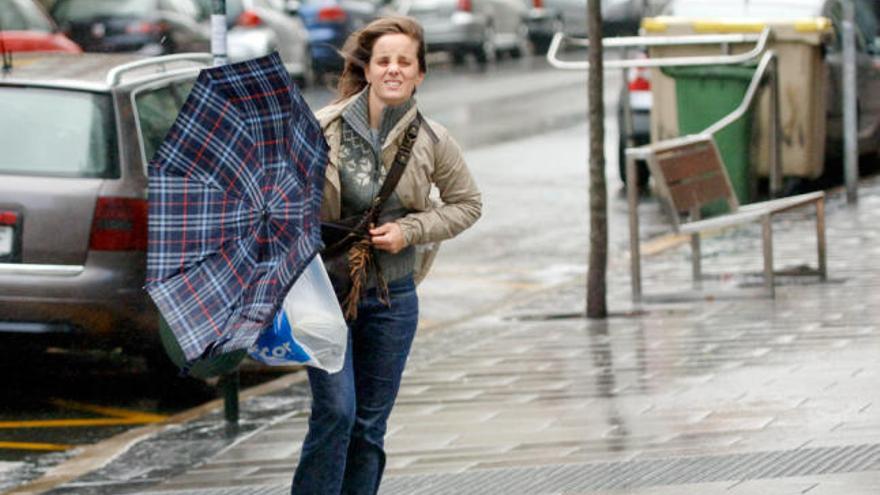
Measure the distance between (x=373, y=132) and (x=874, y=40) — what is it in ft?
42.2

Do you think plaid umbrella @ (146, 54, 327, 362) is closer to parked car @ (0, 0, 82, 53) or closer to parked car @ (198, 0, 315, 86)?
parked car @ (0, 0, 82, 53)

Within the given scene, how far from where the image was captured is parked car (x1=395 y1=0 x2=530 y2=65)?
35250 mm

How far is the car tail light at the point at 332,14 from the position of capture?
106 feet

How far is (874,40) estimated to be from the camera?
1795cm

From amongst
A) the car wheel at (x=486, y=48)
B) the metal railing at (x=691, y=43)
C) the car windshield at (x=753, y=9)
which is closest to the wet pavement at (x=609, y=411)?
the metal railing at (x=691, y=43)

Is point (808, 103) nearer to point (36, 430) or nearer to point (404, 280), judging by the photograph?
point (36, 430)

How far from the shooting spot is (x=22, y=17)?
69.9 feet

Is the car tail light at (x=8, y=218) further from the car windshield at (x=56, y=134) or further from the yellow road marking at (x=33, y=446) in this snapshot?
the yellow road marking at (x=33, y=446)

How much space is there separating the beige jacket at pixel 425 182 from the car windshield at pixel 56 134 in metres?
3.56

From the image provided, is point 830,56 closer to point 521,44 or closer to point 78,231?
point 78,231

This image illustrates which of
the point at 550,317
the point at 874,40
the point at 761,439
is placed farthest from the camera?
the point at 874,40

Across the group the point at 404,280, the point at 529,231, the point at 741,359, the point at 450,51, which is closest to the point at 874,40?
the point at 529,231

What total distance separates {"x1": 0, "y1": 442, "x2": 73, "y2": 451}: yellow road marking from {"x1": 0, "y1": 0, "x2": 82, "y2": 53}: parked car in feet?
39.1

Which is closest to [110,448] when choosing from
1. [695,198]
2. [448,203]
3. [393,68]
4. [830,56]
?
[448,203]
